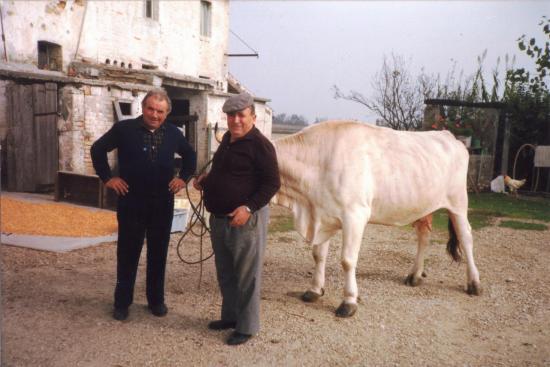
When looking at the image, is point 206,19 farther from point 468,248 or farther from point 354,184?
point 354,184

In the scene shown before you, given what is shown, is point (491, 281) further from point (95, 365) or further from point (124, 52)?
point (124, 52)

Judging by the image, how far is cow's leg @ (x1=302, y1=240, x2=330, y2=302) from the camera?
4.74 m

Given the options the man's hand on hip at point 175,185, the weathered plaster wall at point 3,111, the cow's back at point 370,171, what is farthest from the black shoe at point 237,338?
the weathered plaster wall at point 3,111

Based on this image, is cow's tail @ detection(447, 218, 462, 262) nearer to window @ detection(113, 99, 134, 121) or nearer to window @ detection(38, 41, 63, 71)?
window @ detection(113, 99, 134, 121)

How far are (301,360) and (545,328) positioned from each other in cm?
230

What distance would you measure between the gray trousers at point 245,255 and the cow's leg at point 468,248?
→ 8.43 feet

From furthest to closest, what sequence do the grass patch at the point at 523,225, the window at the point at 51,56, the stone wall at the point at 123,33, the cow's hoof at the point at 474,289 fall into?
the window at the point at 51,56 → the stone wall at the point at 123,33 → the grass patch at the point at 523,225 → the cow's hoof at the point at 474,289

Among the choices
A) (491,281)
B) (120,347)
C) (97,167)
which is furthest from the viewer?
(491,281)

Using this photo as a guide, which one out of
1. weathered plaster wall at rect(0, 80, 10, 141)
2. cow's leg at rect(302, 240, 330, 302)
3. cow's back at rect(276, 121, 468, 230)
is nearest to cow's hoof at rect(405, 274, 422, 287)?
cow's back at rect(276, 121, 468, 230)

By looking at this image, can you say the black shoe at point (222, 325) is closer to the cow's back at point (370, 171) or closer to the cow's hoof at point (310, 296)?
the cow's hoof at point (310, 296)

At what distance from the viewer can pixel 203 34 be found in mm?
21266

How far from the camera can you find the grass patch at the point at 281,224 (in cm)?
804

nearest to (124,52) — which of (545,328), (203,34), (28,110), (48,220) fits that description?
(203,34)

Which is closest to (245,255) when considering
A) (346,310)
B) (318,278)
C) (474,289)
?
(346,310)
